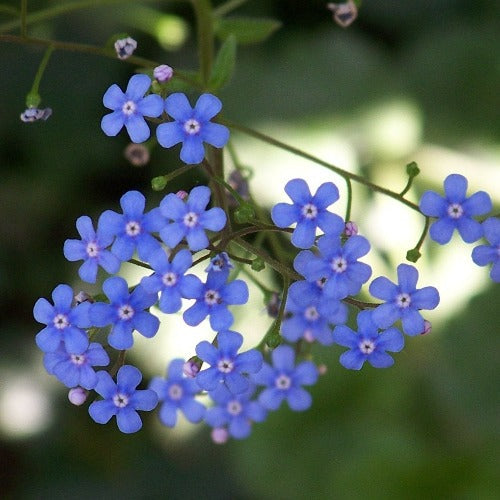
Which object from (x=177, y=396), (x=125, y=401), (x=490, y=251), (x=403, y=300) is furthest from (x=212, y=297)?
(x=177, y=396)

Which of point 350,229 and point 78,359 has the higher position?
point 350,229

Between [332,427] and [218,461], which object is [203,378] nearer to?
[332,427]

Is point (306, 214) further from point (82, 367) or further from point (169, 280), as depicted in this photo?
point (82, 367)

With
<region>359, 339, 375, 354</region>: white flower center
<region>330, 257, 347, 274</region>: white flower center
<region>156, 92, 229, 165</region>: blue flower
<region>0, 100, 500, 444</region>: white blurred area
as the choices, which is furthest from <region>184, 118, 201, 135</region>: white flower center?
<region>0, 100, 500, 444</region>: white blurred area

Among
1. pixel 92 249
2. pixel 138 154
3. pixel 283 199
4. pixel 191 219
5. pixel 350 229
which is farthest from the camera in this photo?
pixel 283 199

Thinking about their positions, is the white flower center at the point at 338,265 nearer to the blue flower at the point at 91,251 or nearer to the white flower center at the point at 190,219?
the white flower center at the point at 190,219

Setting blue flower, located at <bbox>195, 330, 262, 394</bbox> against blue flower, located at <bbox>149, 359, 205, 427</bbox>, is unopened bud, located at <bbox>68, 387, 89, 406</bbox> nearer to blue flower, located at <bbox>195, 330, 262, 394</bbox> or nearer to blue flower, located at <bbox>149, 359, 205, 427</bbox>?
blue flower, located at <bbox>195, 330, 262, 394</bbox>

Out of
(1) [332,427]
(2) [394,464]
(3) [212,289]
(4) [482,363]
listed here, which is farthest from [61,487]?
(3) [212,289]

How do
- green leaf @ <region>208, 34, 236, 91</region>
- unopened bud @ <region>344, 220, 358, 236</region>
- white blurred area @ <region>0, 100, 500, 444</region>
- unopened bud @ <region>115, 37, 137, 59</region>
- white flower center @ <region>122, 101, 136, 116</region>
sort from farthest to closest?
white blurred area @ <region>0, 100, 500, 444</region>, green leaf @ <region>208, 34, 236, 91</region>, unopened bud @ <region>115, 37, 137, 59</region>, unopened bud @ <region>344, 220, 358, 236</region>, white flower center @ <region>122, 101, 136, 116</region>
